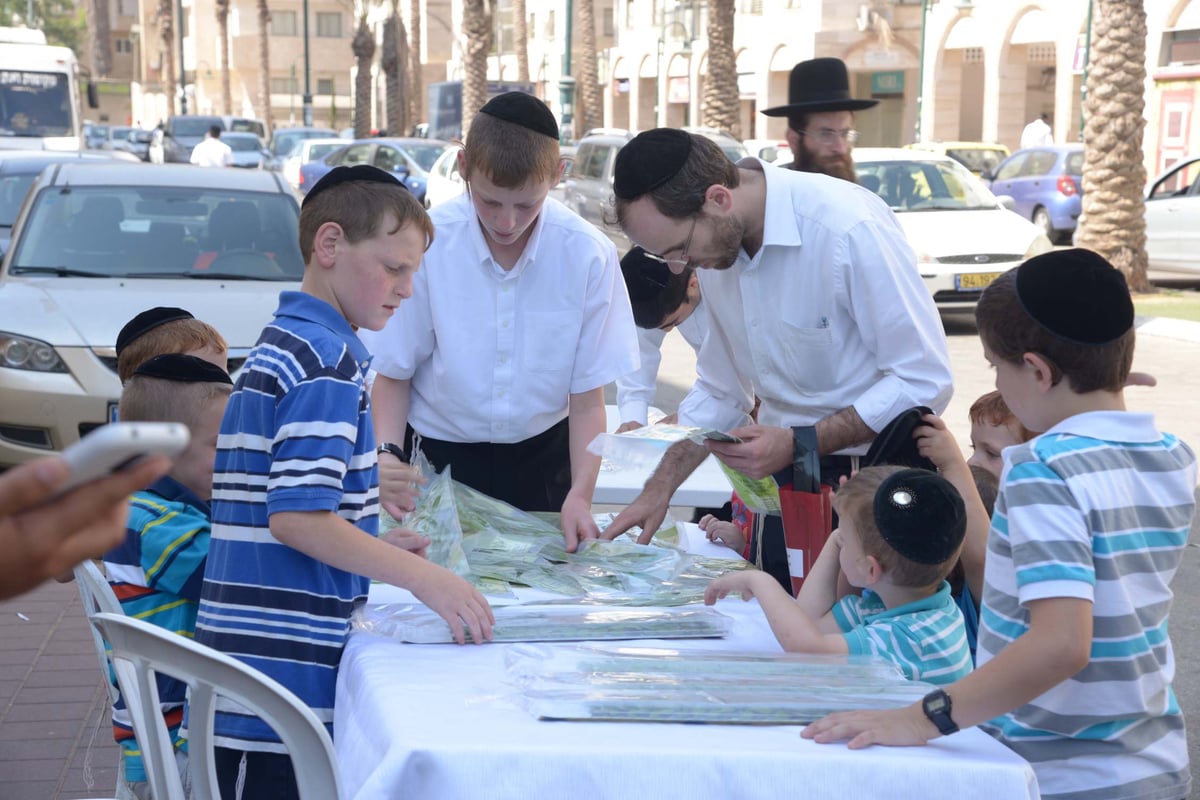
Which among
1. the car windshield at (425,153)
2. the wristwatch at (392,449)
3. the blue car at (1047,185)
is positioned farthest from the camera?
the car windshield at (425,153)

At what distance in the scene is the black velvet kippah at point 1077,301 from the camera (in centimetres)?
217

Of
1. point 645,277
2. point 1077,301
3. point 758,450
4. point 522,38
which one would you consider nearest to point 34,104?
point 645,277

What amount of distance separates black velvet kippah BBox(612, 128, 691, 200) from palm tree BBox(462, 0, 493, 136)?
1044 inches

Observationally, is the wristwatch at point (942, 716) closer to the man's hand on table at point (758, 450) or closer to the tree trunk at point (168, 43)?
the man's hand on table at point (758, 450)

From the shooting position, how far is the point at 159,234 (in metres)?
7.77

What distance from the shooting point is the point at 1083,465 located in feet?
6.94

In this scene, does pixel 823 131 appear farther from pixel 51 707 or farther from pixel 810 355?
pixel 51 707

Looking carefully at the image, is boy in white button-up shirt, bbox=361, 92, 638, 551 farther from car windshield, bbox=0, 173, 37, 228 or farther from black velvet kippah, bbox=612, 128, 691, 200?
car windshield, bbox=0, 173, 37, 228

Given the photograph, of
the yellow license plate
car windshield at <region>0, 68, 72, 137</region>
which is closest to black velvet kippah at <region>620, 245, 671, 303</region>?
the yellow license plate

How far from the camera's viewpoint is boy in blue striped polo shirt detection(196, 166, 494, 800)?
2328 millimetres

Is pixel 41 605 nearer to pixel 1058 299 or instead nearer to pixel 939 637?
pixel 939 637

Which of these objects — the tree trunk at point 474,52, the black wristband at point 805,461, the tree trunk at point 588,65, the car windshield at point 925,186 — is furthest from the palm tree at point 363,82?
the black wristband at point 805,461

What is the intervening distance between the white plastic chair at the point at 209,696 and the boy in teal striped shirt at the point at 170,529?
0.54m

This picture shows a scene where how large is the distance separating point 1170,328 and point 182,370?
12.6 meters
